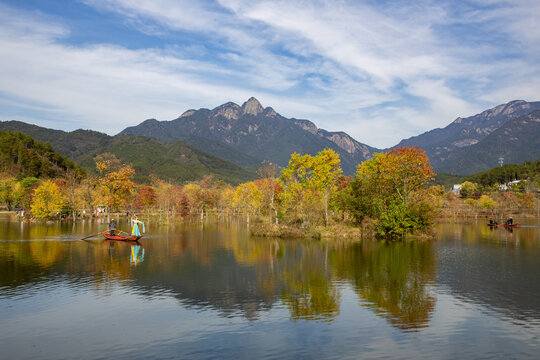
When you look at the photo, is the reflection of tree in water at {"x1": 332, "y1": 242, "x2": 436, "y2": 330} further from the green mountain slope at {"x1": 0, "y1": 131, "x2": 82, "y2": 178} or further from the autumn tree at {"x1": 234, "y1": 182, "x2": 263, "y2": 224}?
the green mountain slope at {"x1": 0, "y1": 131, "x2": 82, "y2": 178}

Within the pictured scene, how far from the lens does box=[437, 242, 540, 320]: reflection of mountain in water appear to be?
21333 millimetres

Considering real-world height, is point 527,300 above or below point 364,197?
below

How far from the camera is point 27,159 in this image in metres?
148

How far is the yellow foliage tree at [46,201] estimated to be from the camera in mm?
89812

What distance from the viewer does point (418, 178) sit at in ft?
191

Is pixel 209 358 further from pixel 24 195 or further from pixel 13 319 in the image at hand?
pixel 24 195

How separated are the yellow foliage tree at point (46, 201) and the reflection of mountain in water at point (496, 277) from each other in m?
84.9

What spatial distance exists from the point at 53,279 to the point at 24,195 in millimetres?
89693

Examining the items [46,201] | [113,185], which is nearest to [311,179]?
[113,185]

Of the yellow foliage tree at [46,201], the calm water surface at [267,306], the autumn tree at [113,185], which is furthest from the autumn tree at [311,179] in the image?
the yellow foliage tree at [46,201]

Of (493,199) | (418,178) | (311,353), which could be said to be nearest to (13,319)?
(311,353)

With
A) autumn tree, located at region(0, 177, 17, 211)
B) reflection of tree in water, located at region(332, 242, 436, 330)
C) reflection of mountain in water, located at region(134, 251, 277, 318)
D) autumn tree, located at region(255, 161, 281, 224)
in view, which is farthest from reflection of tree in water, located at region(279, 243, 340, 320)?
autumn tree, located at region(0, 177, 17, 211)

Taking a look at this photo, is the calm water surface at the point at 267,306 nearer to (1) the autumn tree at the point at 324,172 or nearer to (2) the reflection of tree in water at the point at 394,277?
Result: (2) the reflection of tree in water at the point at 394,277

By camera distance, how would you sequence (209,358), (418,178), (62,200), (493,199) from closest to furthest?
1. (209,358)
2. (418,178)
3. (62,200)
4. (493,199)
